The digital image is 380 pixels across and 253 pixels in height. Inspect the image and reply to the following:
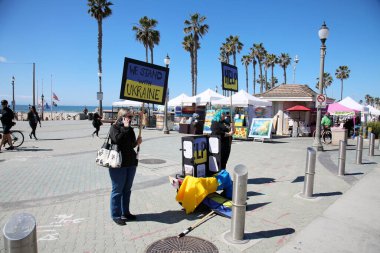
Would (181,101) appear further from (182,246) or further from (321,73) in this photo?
(182,246)

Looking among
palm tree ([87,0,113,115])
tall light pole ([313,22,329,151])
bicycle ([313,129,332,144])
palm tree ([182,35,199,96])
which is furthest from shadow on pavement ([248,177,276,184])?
palm tree ([182,35,199,96])

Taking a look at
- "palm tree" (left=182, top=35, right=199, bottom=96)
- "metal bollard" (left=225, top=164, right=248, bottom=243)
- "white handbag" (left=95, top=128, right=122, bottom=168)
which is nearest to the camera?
"metal bollard" (left=225, top=164, right=248, bottom=243)

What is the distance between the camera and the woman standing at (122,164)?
4.23 meters

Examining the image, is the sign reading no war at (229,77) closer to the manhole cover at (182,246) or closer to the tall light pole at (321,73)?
the tall light pole at (321,73)

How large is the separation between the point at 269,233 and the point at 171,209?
70.1 inches

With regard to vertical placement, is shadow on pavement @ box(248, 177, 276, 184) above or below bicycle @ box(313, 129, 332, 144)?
below

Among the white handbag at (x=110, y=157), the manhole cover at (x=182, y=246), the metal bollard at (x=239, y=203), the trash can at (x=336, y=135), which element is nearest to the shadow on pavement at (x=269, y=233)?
the metal bollard at (x=239, y=203)

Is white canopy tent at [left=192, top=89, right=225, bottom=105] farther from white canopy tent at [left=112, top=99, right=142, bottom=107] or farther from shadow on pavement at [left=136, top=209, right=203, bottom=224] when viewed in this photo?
shadow on pavement at [left=136, top=209, right=203, bottom=224]

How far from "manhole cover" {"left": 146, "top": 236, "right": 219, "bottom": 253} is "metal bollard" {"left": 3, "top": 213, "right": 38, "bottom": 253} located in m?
1.78

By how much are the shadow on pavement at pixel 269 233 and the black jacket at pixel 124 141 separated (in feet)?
6.82

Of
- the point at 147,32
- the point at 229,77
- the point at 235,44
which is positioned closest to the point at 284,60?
the point at 235,44

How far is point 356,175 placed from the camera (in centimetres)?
795

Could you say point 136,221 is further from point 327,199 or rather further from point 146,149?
point 146,149

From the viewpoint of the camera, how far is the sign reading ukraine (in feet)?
17.1
